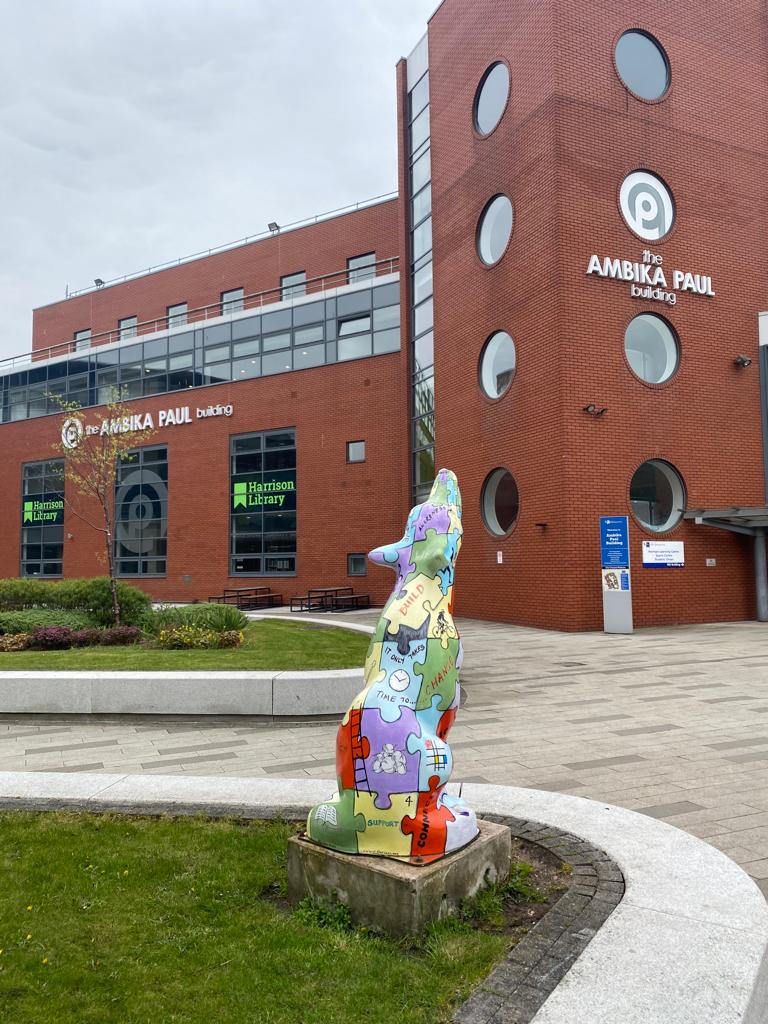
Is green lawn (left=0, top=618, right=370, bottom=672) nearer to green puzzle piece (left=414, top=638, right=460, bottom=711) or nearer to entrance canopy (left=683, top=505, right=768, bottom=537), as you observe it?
green puzzle piece (left=414, top=638, right=460, bottom=711)

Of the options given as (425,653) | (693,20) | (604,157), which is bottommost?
(425,653)

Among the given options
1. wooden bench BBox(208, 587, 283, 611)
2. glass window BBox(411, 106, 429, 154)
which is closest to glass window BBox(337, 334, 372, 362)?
glass window BBox(411, 106, 429, 154)

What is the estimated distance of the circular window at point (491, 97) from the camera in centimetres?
2066

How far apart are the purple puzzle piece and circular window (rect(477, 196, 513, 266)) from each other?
1845cm

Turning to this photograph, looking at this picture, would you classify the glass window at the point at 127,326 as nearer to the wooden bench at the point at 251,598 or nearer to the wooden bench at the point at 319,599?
the wooden bench at the point at 251,598

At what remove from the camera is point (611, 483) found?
1800 centimetres

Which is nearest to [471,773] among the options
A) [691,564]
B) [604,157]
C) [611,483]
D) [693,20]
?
[611,483]

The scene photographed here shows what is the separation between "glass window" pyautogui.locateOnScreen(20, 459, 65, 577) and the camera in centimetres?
3581

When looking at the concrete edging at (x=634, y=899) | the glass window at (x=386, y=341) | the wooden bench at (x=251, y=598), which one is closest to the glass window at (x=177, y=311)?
the glass window at (x=386, y=341)

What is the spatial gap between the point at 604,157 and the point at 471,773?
54.7ft

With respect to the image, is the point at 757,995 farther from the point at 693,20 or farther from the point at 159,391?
the point at 159,391

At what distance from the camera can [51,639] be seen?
12164mm

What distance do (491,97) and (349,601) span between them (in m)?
15.7

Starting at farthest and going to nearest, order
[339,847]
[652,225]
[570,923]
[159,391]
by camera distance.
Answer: [159,391] → [652,225] → [339,847] → [570,923]
